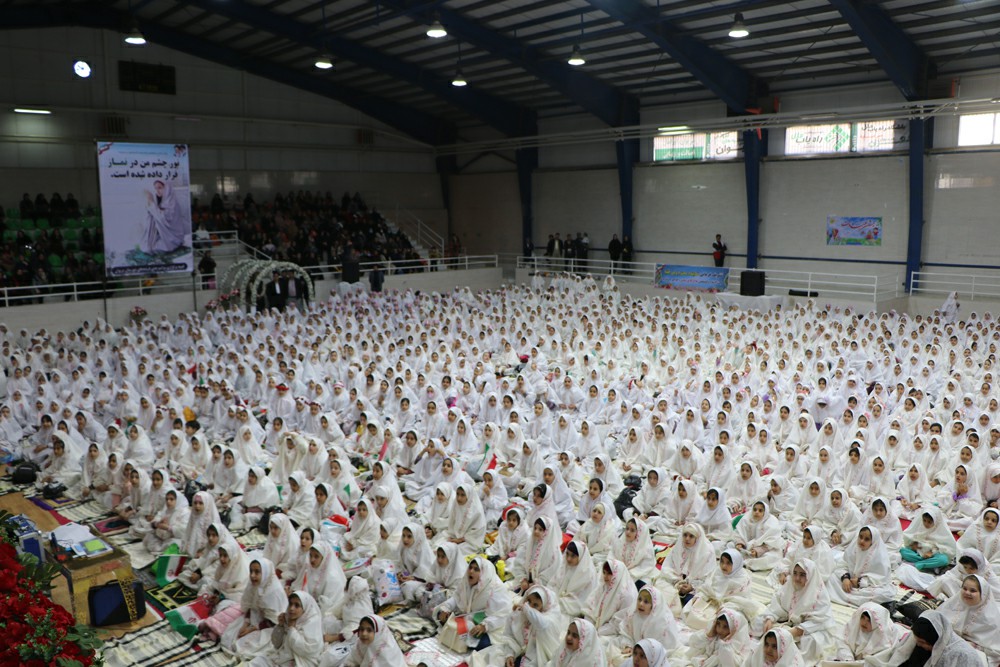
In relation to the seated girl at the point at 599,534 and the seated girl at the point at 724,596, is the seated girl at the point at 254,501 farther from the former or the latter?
the seated girl at the point at 724,596

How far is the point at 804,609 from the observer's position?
619 cm

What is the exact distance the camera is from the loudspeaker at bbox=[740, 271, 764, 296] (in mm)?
21516

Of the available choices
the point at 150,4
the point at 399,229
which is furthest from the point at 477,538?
the point at 399,229

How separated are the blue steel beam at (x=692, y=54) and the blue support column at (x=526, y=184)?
953 cm

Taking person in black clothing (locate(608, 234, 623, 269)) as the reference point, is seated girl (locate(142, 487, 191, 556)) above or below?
below

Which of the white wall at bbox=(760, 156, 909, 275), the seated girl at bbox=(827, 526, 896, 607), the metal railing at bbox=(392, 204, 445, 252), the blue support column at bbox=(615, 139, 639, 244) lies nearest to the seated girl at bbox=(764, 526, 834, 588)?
the seated girl at bbox=(827, 526, 896, 607)

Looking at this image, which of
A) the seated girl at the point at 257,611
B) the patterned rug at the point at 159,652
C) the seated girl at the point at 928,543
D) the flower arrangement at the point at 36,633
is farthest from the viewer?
the seated girl at the point at 928,543

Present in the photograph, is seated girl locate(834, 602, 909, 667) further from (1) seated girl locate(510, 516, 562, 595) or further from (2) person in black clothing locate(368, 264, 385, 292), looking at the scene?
(2) person in black clothing locate(368, 264, 385, 292)

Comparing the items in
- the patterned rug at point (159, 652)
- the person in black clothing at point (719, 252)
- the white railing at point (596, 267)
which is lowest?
the patterned rug at point (159, 652)

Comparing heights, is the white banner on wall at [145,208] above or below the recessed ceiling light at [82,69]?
below

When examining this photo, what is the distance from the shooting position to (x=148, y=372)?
1407 centimetres

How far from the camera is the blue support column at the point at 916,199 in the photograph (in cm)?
1950

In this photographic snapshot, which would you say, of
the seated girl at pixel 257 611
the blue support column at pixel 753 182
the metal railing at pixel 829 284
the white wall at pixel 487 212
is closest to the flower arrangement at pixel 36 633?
the seated girl at pixel 257 611

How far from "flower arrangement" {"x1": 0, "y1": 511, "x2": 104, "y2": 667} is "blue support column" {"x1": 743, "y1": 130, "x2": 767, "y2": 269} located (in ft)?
71.0
